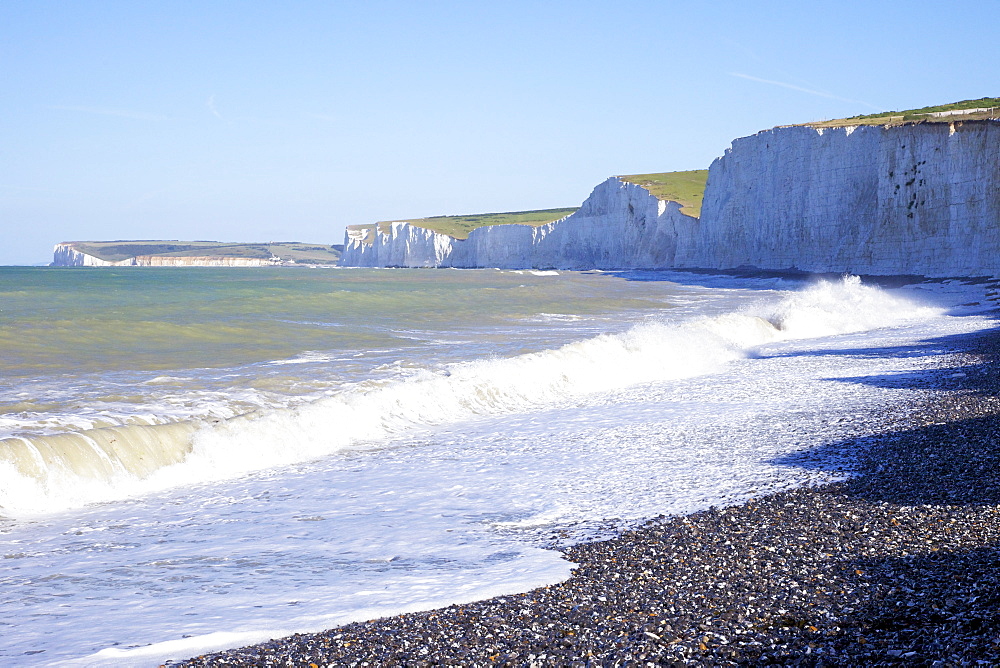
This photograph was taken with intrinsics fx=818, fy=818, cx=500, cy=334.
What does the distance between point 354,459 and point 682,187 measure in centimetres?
8818

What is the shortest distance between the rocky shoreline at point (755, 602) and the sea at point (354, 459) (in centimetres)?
29

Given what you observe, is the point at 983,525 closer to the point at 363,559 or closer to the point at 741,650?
the point at 741,650

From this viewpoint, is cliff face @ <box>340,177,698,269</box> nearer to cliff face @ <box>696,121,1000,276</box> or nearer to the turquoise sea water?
cliff face @ <box>696,121,1000,276</box>

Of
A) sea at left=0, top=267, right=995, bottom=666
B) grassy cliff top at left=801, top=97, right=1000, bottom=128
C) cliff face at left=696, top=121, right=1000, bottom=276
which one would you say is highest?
grassy cliff top at left=801, top=97, right=1000, bottom=128

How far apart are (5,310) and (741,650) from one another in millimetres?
26829

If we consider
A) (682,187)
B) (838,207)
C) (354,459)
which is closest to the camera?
(354,459)

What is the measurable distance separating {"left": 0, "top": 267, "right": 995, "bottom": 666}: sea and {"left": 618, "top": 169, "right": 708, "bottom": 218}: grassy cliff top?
58.6m

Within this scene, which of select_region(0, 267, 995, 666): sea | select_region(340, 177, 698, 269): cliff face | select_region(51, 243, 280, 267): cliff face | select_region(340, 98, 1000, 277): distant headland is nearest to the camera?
select_region(0, 267, 995, 666): sea

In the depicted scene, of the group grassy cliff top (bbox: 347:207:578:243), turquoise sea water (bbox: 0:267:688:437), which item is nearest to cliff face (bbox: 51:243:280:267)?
grassy cliff top (bbox: 347:207:578:243)

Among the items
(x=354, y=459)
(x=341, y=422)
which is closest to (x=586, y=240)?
(x=341, y=422)

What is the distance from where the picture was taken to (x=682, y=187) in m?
91.7

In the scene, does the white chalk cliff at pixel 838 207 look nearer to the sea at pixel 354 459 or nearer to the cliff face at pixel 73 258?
the sea at pixel 354 459

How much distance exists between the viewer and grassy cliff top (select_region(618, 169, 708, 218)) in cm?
7462

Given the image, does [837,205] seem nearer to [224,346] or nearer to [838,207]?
[838,207]
